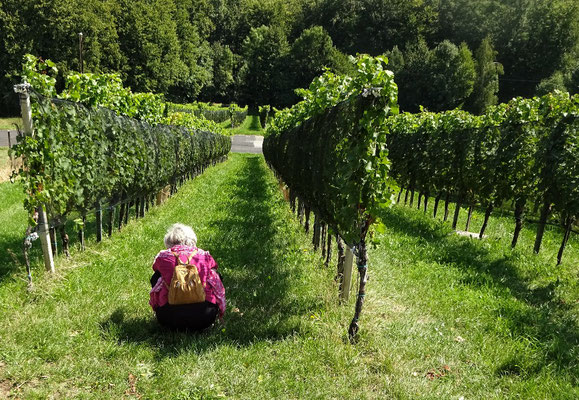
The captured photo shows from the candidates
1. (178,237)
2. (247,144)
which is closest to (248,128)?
(247,144)

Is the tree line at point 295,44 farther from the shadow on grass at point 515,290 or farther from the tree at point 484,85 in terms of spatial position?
the shadow on grass at point 515,290

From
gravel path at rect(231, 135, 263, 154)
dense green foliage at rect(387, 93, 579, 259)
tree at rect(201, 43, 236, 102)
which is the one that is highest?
tree at rect(201, 43, 236, 102)

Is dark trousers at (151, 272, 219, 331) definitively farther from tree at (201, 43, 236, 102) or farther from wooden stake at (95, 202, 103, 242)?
tree at (201, 43, 236, 102)

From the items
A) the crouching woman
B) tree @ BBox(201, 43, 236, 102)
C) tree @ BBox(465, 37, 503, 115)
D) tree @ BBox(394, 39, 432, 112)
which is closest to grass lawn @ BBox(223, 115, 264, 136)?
tree @ BBox(201, 43, 236, 102)

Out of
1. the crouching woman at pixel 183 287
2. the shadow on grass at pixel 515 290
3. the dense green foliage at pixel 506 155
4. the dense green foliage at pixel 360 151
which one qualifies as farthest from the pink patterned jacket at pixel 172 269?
the dense green foliage at pixel 506 155

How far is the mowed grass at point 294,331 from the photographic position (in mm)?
3141

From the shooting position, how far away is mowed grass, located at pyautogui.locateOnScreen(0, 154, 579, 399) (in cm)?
314

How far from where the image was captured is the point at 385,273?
601cm

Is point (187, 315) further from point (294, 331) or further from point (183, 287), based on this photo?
point (294, 331)

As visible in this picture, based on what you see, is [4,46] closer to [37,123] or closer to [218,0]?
[37,123]

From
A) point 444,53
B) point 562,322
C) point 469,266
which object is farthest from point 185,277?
point 444,53

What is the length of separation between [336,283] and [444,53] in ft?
207

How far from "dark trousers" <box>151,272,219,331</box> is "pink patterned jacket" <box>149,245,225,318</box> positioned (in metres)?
0.07

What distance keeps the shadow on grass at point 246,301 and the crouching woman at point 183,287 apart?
0.62 ft
